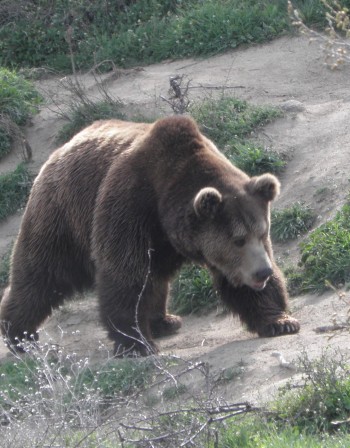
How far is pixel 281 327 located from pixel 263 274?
593 mm

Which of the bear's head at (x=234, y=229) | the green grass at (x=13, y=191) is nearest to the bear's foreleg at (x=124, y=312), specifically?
the bear's head at (x=234, y=229)

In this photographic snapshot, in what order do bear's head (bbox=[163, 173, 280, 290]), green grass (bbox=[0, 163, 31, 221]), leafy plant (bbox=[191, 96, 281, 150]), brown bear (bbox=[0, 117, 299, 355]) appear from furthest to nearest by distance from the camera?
green grass (bbox=[0, 163, 31, 221]) → leafy plant (bbox=[191, 96, 281, 150]) → brown bear (bbox=[0, 117, 299, 355]) → bear's head (bbox=[163, 173, 280, 290])

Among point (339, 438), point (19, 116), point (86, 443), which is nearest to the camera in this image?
point (339, 438)

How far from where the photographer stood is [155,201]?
25.3 feet

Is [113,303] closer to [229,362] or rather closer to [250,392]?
[229,362]

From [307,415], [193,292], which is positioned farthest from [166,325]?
[307,415]

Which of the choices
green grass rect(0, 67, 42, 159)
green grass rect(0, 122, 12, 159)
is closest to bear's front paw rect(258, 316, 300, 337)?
green grass rect(0, 67, 42, 159)

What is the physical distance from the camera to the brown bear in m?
7.42

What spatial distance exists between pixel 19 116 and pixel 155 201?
206 inches

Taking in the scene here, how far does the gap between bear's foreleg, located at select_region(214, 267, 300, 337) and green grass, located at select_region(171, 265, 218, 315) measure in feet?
3.89

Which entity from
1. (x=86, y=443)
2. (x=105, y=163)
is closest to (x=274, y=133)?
(x=105, y=163)

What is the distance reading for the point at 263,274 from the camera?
7281 millimetres

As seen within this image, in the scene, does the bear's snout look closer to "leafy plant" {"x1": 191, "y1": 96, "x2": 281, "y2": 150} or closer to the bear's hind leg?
the bear's hind leg

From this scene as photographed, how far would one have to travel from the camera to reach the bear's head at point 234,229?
732cm
